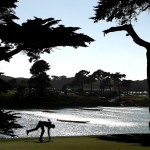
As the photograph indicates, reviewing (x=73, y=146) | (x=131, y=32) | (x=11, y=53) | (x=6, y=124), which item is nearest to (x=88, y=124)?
(x=73, y=146)

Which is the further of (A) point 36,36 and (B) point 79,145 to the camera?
(B) point 79,145

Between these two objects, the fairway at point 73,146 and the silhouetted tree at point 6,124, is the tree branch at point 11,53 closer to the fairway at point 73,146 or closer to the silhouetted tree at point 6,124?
the silhouetted tree at point 6,124

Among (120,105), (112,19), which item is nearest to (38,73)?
(120,105)

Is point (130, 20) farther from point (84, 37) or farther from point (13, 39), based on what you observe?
point (13, 39)

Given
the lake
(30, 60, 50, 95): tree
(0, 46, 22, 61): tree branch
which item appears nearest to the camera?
(0, 46, 22, 61): tree branch

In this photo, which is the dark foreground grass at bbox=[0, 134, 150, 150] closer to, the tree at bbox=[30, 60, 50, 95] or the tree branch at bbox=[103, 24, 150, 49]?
the tree branch at bbox=[103, 24, 150, 49]

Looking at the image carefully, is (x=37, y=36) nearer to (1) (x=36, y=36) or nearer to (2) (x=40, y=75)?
(1) (x=36, y=36)

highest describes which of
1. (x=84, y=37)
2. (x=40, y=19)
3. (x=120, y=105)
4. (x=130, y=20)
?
(x=130, y=20)

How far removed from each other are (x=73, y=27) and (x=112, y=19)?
6.73 m

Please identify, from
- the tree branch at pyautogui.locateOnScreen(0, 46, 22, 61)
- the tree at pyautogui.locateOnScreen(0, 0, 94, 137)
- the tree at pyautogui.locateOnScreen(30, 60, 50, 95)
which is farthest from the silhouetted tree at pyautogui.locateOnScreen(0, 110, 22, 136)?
the tree at pyautogui.locateOnScreen(30, 60, 50, 95)

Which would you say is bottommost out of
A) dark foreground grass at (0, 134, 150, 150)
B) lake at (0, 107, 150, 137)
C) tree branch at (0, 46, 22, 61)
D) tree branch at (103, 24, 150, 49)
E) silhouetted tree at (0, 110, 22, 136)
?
lake at (0, 107, 150, 137)

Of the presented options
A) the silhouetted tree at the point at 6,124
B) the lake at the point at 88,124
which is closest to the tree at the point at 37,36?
the silhouetted tree at the point at 6,124

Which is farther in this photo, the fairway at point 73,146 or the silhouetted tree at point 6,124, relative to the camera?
the fairway at point 73,146

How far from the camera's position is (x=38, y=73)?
120 metres
